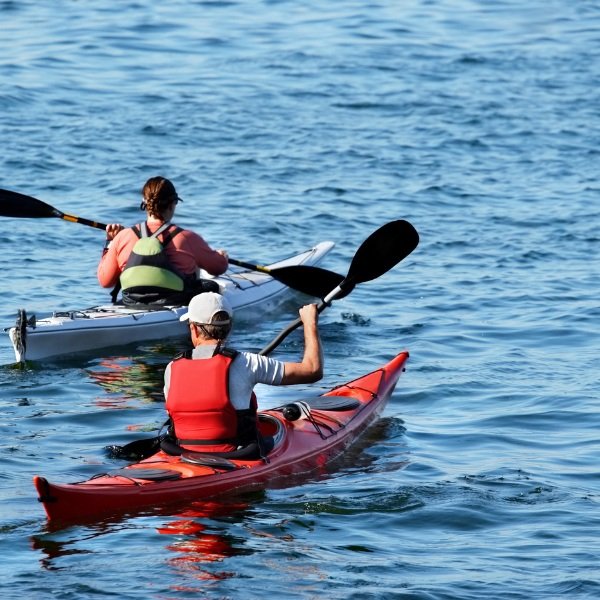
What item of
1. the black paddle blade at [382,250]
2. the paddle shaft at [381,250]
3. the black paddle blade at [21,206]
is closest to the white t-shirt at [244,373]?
the paddle shaft at [381,250]

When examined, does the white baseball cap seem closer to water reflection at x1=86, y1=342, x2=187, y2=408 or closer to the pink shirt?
water reflection at x1=86, y1=342, x2=187, y2=408

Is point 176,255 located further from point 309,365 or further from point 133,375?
point 309,365

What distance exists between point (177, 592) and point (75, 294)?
23.0 ft

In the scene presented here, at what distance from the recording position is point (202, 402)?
6871 millimetres

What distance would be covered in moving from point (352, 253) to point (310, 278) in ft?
17.8

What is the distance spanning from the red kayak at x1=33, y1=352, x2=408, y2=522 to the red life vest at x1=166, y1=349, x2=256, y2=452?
108 millimetres

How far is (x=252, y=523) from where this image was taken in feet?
22.4

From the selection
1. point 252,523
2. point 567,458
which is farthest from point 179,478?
point 567,458

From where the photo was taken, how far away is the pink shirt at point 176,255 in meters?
10.2

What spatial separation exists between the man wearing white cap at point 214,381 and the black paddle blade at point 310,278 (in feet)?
6.31

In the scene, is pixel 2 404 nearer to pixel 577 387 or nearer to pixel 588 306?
pixel 577 387

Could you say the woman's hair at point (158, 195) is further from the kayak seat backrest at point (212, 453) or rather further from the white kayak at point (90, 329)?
the kayak seat backrest at point (212, 453)

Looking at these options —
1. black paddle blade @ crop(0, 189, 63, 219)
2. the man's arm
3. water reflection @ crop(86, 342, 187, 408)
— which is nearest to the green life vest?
water reflection @ crop(86, 342, 187, 408)

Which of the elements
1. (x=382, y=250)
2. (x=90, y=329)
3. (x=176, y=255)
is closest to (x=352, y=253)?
(x=176, y=255)
